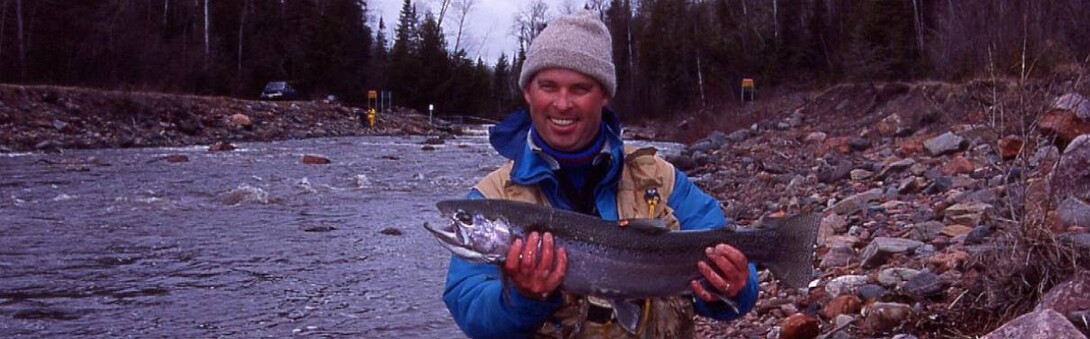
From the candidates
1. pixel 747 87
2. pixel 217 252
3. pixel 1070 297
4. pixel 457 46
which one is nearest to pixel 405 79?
pixel 457 46

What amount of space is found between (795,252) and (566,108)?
2.93 feet

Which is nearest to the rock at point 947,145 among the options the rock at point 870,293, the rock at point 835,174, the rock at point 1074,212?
the rock at point 835,174

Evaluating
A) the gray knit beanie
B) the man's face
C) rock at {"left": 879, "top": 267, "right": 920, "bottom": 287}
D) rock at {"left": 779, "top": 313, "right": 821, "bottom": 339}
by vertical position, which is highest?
the gray knit beanie

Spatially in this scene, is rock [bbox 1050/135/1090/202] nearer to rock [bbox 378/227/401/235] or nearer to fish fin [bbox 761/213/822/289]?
fish fin [bbox 761/213/822/289]

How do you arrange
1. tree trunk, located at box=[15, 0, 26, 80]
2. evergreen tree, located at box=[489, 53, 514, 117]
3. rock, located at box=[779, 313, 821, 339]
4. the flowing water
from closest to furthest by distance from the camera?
rock, located at box=[779, 313, 821, 339]
the flowing water
tree trunk, located at box=[15, 0, 26, 80]
evergreen tree, located at box=[489, 53, 514, 117]

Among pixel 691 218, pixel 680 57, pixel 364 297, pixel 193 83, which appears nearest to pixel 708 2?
pixel 680 57

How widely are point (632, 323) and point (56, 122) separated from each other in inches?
1179

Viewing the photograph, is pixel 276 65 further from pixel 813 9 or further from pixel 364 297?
pixel 364 297

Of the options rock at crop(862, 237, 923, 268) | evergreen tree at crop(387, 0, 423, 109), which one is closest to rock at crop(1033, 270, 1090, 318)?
rock at crop(862, 237, 923, 268)

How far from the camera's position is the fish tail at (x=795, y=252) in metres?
3.40

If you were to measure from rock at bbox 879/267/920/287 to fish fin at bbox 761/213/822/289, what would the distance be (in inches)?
148

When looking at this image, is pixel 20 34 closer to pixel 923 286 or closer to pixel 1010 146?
pixel 1010 146

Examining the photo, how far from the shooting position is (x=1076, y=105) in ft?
32.0

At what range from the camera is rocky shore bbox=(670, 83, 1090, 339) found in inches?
227
